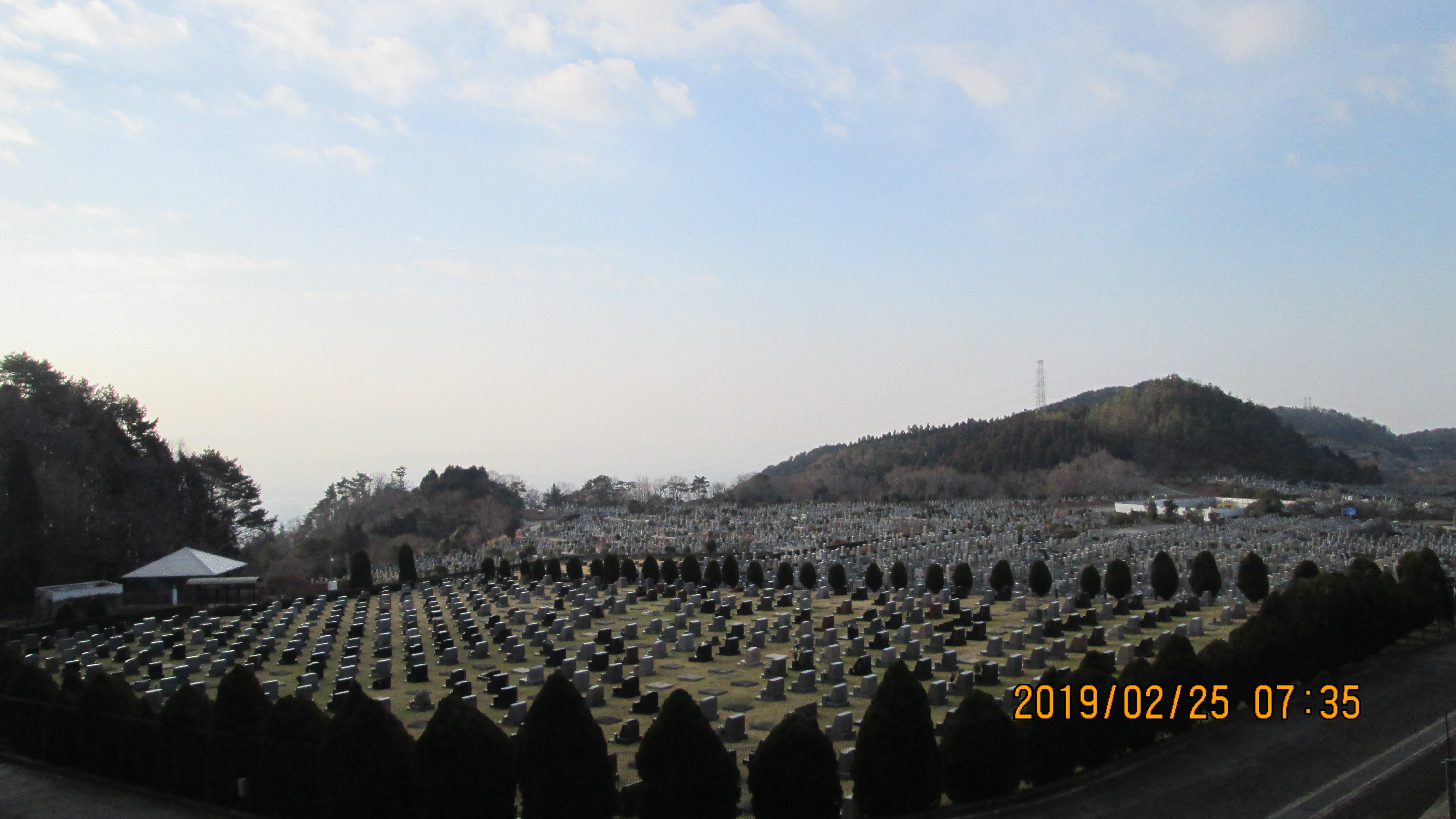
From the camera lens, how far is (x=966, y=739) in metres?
10.1

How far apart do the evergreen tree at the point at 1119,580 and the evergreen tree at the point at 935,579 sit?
5.26 metres

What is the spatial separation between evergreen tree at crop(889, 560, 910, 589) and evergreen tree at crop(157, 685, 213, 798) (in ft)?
75.3

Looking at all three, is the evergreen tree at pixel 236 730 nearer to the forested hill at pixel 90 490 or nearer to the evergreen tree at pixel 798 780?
the evergreen tree at pixel 798 780

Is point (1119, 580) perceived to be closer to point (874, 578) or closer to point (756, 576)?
point (874, 578)

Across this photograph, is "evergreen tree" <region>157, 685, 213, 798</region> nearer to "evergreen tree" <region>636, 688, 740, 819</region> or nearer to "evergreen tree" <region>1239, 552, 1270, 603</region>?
"evergreen tree" <region>636, 688, 740, 819</region>

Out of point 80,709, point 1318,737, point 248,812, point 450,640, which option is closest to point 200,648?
point 450,640

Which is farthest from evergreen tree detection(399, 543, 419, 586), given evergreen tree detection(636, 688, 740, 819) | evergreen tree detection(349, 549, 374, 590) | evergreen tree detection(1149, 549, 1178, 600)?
evergreen tree detection(636, 688, 740, 819)

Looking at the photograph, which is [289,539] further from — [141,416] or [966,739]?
[966,739]

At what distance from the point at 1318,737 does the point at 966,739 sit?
21.4ft

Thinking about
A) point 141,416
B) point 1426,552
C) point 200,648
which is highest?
point 141,416

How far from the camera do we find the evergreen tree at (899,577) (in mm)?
30297

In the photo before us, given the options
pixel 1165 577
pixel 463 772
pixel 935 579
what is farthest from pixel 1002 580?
pixel 463 772

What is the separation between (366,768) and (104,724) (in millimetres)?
5276

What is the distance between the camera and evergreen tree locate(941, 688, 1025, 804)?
10.1m
